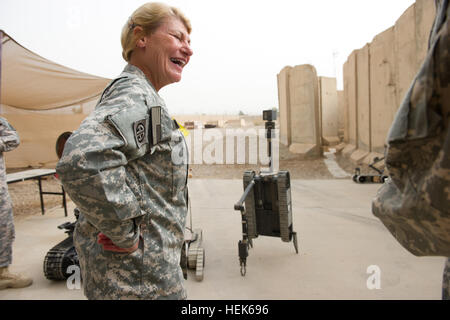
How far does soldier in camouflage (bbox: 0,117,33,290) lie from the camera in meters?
2.75

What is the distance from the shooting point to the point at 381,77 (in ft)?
26.9

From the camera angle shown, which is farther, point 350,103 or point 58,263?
point 350,103

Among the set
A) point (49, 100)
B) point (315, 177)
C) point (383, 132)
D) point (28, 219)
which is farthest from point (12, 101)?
point (383, 132)

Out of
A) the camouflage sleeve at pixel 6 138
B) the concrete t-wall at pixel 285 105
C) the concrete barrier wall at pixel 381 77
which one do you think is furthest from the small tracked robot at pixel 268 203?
the concrete t-wall at pixel 285 105

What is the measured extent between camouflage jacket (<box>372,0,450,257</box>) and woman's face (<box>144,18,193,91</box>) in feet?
3.07

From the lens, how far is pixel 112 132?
40.5 inches

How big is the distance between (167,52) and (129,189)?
2.03ft

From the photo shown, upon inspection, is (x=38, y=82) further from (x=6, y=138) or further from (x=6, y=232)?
(x=6, y=232)

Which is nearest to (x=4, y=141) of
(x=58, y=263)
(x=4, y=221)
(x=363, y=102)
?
(x=4, y=221)

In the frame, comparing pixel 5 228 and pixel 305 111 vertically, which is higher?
pixel 305 111

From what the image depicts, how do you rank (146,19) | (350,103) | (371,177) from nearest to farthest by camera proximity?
(146,19) < (371,177) < (350,103)

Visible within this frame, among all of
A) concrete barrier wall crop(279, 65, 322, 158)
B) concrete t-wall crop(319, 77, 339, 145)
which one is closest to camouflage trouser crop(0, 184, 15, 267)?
concrete barrier wall crop(279, 65, 322, 158)

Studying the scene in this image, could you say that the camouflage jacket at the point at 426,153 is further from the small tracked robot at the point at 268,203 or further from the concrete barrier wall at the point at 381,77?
the concrete barrier wall at the point at 381,77

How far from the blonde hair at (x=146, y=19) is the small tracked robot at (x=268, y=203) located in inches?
79.6
